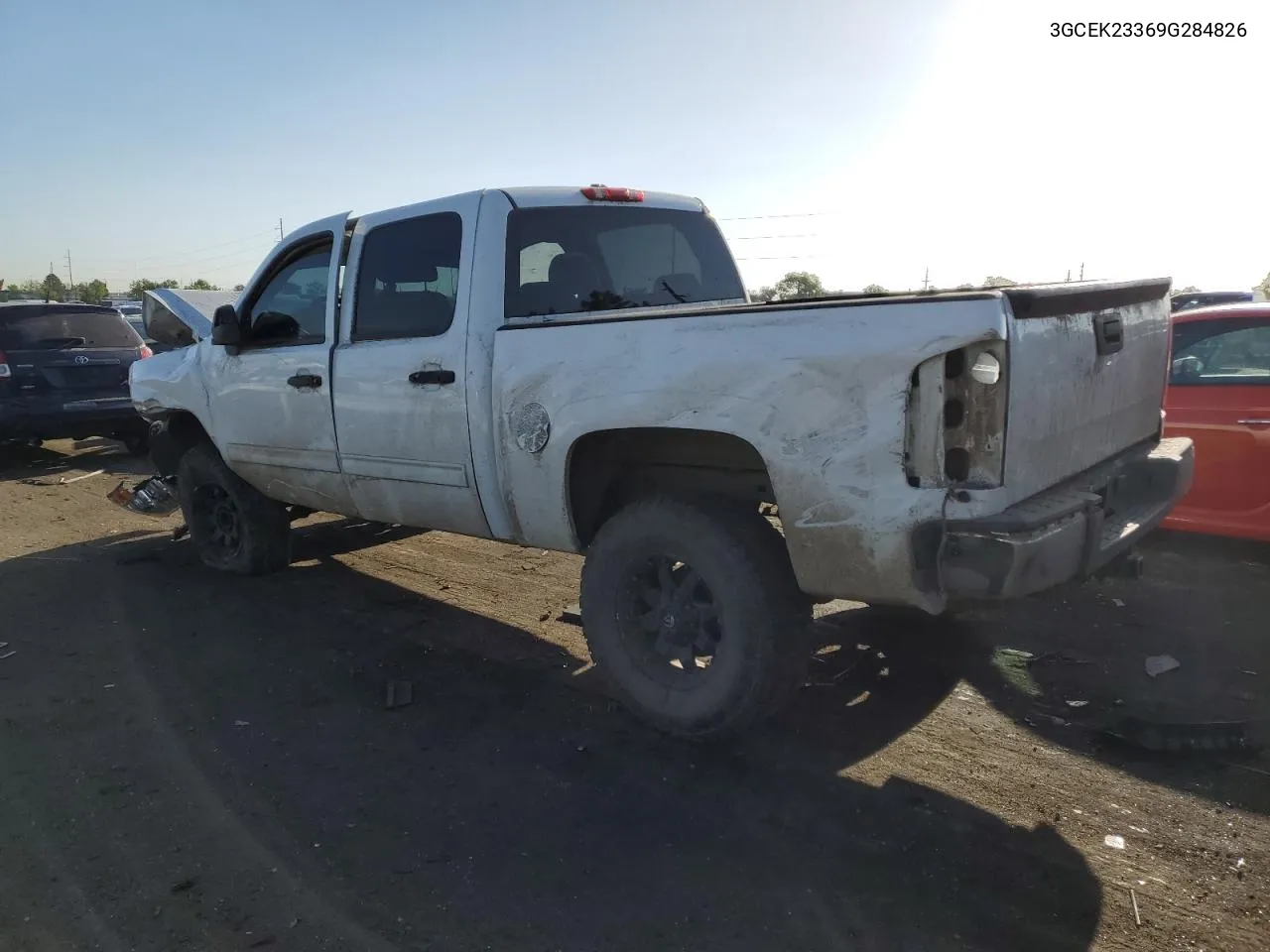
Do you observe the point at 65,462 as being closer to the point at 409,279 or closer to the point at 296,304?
the point at 296,304

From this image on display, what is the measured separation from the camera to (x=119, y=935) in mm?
2514

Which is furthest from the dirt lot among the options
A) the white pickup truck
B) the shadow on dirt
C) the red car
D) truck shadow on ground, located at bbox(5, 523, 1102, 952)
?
the shadow on dirt

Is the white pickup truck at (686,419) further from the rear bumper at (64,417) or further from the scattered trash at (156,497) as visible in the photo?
the rear bumper at (64,417)

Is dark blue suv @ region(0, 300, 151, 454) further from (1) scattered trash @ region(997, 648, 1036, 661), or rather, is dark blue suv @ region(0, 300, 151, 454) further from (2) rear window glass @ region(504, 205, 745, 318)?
(1) scattered trash @ region(997, 648, 1036, 661)

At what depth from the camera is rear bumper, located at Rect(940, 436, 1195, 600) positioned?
267 centimetres

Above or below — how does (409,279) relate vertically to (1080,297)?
above

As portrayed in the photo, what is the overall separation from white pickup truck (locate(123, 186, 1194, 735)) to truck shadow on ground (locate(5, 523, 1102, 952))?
0.41 metres

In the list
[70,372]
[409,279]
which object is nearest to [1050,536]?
[409,279]

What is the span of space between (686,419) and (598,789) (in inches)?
53.4

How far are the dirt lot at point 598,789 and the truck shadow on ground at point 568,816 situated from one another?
0.04ft

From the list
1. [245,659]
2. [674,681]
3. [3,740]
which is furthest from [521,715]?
[3,740]

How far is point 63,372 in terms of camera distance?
9.79 m

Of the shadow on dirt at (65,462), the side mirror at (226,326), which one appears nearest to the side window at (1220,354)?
the side mirror at (226,326)

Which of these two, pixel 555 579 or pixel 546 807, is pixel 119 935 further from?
pixel 555 579
